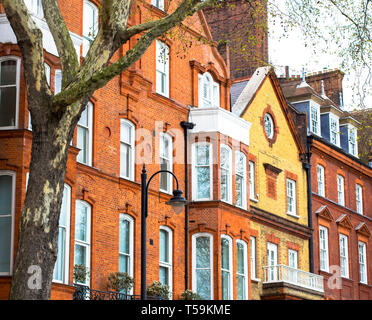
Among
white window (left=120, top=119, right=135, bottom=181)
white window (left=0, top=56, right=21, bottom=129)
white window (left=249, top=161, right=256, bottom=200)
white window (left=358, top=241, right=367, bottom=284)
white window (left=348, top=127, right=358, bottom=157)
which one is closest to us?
white window (left=0, top=56, right=21, bottom=129)

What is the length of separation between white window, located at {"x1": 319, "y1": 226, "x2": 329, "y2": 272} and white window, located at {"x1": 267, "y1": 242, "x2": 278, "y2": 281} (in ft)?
15.7

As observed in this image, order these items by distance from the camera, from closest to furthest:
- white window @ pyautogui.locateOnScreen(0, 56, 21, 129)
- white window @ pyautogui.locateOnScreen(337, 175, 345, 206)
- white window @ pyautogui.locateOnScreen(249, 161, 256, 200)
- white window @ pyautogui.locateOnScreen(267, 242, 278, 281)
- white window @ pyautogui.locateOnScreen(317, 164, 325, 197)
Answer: white window @ pyautogui.locateOnScreen(0, 56, 21, 129) → white window @ pyautogui.locateOnScreen(267, 242, 278, 281) → white window @ pyautogui.locateOnScreen(249, 161, 256, 200) → white window @ pyautogui.locateOnScreen(317, 164, 325, 197) → white window @ pyautogui.locateOnScreen(337, 175, 345, 206)

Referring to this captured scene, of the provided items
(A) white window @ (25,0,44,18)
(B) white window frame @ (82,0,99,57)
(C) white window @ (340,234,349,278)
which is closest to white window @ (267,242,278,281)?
(C) white window @ (340,234,349,278)

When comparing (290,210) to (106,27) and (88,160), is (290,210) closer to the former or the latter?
(88,160)

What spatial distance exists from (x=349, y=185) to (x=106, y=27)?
28995mm

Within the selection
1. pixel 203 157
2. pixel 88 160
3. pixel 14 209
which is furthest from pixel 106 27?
pixel 203 157

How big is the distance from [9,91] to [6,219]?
3544mm

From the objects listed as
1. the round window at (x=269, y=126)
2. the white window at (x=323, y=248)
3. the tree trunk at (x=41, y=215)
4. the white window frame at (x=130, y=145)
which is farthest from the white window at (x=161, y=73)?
the white window at (x=323, y=248)

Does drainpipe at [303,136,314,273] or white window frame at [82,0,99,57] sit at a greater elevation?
white window frame at [82,0,99,57]

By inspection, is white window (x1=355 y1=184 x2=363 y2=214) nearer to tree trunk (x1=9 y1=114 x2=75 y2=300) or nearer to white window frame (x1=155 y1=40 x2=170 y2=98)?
white window frame (x1=155 y1=40 x2=170 y2=98)

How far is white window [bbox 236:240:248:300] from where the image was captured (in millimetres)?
30234

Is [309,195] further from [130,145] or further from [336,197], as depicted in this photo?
[130,145]

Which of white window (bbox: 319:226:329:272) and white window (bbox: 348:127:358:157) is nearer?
white window (bbox: 319:226:329:272)

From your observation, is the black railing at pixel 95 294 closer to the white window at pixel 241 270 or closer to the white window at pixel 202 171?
the white window at pixel 202 171
